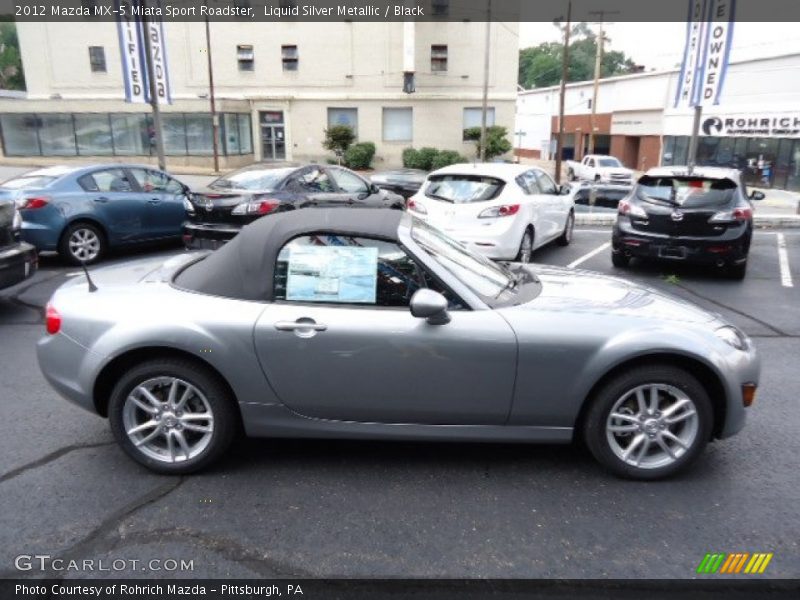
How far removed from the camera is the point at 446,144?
113 ft

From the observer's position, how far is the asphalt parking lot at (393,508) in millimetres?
2768

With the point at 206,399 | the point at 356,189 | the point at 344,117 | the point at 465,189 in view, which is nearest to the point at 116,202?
the point at 356,189

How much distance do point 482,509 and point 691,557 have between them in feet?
3.20

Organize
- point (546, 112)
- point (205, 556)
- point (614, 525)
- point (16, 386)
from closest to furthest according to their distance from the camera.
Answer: point (205, 556) → point (614, 525) → point (16, 386) → point (546, 112)

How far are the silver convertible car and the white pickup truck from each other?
25.7 m

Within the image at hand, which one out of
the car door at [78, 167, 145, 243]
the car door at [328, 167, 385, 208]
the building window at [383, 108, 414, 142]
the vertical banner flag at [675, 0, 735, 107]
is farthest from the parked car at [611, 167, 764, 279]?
the building window at [383, 108, 414, 142]

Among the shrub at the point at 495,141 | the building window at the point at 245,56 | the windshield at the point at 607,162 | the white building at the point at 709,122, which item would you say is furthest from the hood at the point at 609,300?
the building window at the point at 245,56

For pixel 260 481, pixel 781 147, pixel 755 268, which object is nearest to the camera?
pixel 260 481

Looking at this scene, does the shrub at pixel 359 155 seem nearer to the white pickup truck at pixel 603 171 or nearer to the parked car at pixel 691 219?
the white pickup truck at pixel 603 171

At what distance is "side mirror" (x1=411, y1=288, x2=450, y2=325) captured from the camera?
3.13m

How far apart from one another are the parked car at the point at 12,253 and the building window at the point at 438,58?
30.1 m

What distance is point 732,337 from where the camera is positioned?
11.3 ft

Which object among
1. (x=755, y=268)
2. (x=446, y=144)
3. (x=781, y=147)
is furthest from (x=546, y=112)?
(x=755, y=268)
